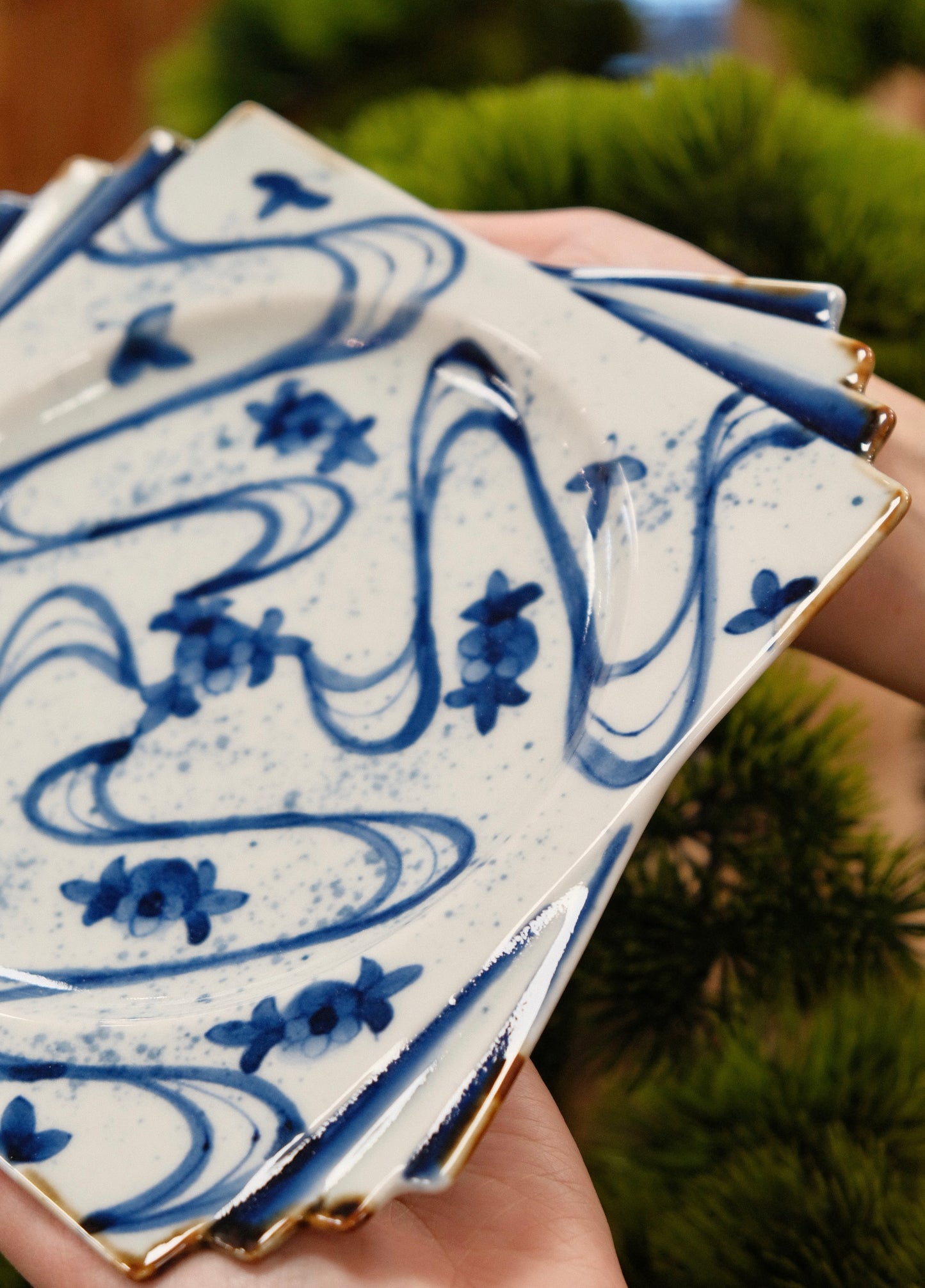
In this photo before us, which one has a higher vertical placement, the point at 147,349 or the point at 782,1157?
the point at 147,349

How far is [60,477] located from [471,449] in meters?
0.17

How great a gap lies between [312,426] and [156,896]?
0.20 metres

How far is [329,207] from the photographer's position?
0.48 meters

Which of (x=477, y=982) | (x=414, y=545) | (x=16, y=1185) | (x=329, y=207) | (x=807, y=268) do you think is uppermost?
(x=807, y=268)

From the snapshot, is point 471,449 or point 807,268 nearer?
point 471,449

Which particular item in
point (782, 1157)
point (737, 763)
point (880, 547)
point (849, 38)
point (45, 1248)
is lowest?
point (45, 1248)

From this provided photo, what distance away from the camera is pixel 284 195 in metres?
0.49

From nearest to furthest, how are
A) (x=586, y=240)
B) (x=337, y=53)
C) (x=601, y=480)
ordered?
(x=601, y=480) → (x=586, y=240) → (x=337, y=53)

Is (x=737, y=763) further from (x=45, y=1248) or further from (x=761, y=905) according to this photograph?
(x=45, y=1248)

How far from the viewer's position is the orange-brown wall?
3.61 feet

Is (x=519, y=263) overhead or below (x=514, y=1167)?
overhead

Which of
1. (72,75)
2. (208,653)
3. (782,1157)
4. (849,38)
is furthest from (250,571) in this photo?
(72,75)

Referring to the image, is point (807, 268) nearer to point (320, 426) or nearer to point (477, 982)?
point (320, 426)

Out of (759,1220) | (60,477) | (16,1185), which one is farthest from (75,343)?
(759,1220)
